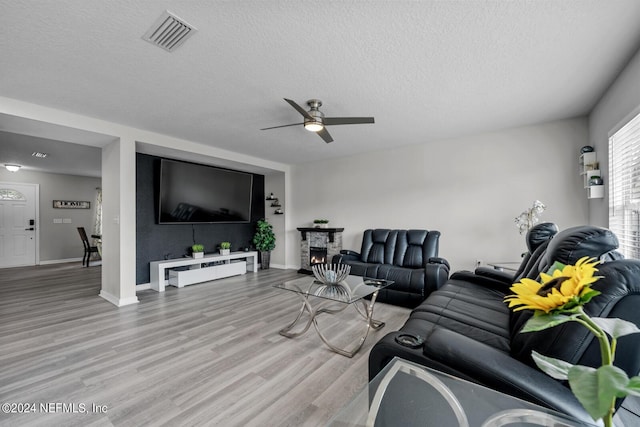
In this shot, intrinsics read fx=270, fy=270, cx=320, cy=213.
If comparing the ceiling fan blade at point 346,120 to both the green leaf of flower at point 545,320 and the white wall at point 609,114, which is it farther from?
the green leaf of flower at point 545,320

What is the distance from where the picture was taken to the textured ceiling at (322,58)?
66.4 inches

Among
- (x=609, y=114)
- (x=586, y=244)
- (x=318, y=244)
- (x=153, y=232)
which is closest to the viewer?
(x=586, y=244)

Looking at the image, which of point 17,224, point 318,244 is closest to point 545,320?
point 318,244

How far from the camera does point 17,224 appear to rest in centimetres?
662

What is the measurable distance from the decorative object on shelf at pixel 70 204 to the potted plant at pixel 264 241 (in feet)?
17.7

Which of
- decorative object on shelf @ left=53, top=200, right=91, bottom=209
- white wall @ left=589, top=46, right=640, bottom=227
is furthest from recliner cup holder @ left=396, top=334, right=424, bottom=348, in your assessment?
decorative object on shelf @ left=53, top=200, right=91, bottom=209

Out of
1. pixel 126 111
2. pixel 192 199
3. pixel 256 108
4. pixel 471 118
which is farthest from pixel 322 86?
pixel 192 199

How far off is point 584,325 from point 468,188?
164 inches

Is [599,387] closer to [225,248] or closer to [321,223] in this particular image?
[321,223]

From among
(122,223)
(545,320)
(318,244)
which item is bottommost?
(318,244)

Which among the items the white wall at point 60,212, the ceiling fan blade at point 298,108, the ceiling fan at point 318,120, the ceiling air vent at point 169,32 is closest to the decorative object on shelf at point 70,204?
the white wall at point 60,212

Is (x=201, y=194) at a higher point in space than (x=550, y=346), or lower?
higher

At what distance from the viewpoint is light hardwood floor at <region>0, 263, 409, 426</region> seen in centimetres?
166

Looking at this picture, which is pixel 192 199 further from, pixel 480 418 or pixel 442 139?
pixel 480 418
